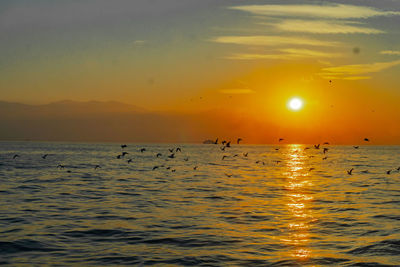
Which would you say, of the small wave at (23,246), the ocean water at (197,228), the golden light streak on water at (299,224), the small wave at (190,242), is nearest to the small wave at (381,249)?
the ocean water at (197,228)

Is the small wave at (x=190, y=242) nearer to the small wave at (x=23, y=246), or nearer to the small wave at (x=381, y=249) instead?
the small wave at (x=23, y=246)

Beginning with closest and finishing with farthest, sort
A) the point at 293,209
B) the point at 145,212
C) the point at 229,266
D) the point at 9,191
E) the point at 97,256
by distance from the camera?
the point at 229,266
the point at 97,256
the point at 145,212
the point at 293,209
the point at 9,191

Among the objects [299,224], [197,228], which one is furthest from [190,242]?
[299,224]

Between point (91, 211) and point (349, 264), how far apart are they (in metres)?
14.7

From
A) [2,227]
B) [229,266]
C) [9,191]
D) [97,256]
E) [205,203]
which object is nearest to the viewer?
[229,266]

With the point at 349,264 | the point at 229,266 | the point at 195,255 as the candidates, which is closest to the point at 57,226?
the point at 195,255

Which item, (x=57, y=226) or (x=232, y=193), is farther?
(x=232, y=193)

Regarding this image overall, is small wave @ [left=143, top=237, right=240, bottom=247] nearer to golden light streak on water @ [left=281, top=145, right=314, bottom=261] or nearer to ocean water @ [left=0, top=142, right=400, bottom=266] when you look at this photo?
ocean water @ [left=0, top=142, right=400, bottom=266]

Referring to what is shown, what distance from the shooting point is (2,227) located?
20.0 metres

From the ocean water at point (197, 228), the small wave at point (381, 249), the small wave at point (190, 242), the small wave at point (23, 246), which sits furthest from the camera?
the small wave at point (190, 242)

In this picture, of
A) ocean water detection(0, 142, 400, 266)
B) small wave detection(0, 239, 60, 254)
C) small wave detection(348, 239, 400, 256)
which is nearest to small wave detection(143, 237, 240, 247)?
ocean water detection(0, 142, 400, 266)

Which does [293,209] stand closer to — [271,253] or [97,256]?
[271,253]

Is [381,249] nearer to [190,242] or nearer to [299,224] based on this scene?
[299,224]

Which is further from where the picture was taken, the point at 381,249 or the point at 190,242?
the point at 190,242
